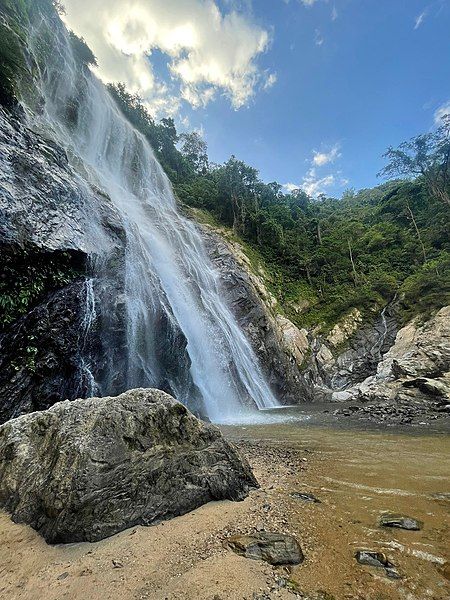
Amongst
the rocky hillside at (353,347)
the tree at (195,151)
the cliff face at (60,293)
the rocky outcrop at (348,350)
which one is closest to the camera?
the cliff face at (60,293)

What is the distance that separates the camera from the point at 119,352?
472 inches

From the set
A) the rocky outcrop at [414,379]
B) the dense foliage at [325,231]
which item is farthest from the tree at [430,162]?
the rocky outcrop at [414,379]

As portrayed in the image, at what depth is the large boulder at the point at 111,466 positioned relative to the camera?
132 inches

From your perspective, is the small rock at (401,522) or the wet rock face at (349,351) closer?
the small rock at (401,522)

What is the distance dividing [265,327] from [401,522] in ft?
64.2

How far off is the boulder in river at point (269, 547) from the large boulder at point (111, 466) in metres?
0.90

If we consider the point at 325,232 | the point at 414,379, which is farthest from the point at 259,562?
the point at 325,232

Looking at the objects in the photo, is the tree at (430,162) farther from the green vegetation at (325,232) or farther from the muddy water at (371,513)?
the muddy water at (371,513)

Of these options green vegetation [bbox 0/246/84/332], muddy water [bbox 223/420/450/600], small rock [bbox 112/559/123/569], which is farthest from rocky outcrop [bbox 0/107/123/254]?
muddy water [bbox 223/420/450/600]

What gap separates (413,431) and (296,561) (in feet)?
26.2

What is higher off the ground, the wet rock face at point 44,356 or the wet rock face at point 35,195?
the wet rock face at point 35,195

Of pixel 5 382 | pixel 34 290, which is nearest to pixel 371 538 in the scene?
pixel 5 382

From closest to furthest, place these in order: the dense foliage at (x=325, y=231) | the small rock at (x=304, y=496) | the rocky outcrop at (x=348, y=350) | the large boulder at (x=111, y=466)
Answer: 1. the large boulder at (x=111, y=466)
2. the small rock at (x=304, y=496)
3. the rocky outcrop at (x=348, y=350)
4. the dense foliage at (x=325, y=231)

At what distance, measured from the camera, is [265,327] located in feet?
75.5
